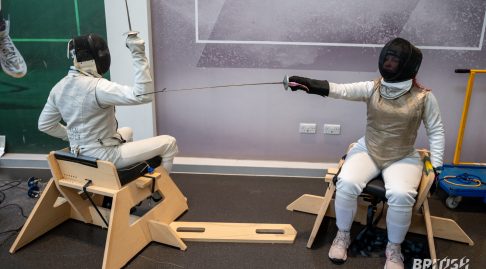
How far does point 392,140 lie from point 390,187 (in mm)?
289

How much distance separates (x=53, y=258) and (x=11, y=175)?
148 cm

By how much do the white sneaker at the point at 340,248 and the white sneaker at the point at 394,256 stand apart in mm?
213

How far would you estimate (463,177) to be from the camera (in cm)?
262

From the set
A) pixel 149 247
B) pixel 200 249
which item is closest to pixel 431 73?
pixel 200 249

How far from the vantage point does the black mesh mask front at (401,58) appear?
1.84 m

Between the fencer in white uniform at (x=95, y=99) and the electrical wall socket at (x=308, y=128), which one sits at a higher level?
the fencer in white uniform at (x=95, y=99)

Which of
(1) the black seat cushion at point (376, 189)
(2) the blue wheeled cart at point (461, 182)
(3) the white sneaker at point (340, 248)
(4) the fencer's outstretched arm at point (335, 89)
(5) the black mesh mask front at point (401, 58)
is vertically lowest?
(3) the white sneaker at point (340, 248)

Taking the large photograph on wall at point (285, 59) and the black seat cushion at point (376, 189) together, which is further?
the large photograph on wall at point (285, 59)

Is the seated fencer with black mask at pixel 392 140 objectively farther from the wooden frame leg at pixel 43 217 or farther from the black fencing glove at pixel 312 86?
the wooden frame leg at pixel 43 217

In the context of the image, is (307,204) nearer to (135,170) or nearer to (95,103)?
(135,170)

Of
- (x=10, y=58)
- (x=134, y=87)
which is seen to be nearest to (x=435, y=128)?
(x=134, y=87)

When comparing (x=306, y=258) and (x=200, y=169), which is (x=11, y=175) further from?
(x=306, y=258)

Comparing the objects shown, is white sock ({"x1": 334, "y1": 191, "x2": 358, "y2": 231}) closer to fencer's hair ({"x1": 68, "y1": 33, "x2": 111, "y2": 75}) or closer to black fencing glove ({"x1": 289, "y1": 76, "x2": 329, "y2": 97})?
black fencing glove ({"x1": 289, "y1": 76, "x2": 329, "y2": 97})

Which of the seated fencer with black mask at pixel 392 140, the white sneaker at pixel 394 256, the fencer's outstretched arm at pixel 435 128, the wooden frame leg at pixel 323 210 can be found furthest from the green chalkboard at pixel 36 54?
the white sneaker at pixel 394 256
